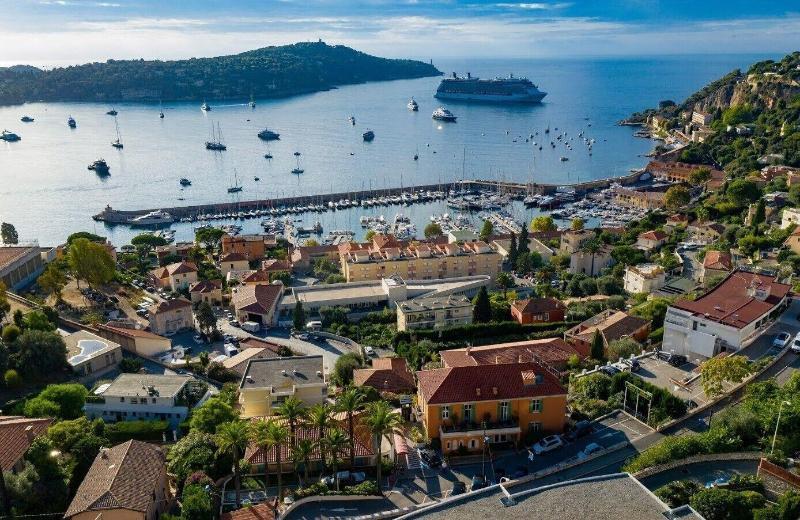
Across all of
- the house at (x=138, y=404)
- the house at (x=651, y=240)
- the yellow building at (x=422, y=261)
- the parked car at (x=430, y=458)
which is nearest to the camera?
the parked car at (x=430, y=458)

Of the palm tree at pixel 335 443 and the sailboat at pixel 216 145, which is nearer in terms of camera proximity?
the palm tree at pixel 335 443

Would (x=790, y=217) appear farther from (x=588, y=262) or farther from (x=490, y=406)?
(x=490, y=406)

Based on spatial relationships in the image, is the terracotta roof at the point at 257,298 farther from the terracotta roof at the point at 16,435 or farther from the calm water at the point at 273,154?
the calm water at the point at 273,154

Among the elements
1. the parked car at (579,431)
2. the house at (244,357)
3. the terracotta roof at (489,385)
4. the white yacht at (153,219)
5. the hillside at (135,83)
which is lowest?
the white yacht at (153,219)

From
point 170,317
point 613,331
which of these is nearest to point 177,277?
point 170,317

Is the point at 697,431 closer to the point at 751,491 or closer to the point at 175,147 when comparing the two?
the point at 751,491

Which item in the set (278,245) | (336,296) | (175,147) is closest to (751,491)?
(336,296)

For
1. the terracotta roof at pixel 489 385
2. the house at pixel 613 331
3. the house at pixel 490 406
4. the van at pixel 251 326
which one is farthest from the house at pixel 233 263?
the house at pixel 490 406

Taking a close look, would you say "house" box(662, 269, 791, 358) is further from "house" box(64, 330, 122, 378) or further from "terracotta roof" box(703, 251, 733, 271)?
"house" box(64, 330, 122, 378)
